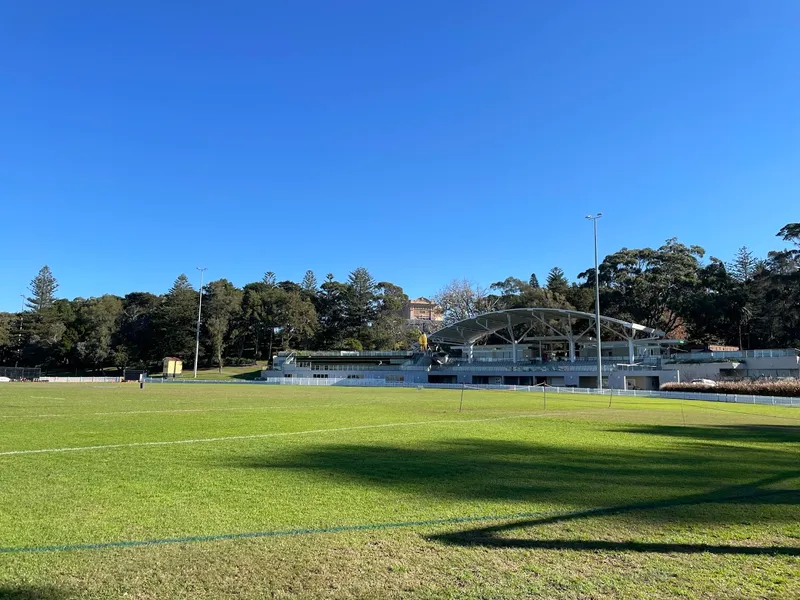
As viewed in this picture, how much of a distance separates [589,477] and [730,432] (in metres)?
9.86

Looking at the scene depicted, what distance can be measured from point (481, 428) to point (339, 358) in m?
76.7

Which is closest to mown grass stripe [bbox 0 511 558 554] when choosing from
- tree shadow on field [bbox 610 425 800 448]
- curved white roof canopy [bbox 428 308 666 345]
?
tree shadow on field [bbox 610 425 800 448]

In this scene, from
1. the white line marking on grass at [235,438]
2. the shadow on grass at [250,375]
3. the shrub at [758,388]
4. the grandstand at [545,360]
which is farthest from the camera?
the shadow on grass at [250,375]

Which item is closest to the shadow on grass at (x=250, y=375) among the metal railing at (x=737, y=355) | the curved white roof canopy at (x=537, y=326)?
the curved white roof canopy at (x=537, y=326)

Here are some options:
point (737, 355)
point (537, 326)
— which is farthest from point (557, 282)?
point (737, 355)

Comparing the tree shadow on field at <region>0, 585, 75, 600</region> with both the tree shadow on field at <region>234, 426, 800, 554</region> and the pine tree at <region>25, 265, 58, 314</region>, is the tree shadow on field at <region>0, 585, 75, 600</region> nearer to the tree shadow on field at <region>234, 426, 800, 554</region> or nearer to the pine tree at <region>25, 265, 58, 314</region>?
the tree shadow on field at <region>234, 426, 800, 554</region>

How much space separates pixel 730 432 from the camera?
15.6 meters

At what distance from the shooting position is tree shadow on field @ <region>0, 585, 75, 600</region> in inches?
152

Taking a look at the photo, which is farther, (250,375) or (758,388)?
(250,375)

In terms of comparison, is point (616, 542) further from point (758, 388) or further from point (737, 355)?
point (737, 355)

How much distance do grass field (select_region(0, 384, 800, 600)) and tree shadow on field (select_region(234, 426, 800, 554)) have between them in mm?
42

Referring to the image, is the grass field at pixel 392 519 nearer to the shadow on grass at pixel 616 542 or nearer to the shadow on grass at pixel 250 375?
the shadow on grass at pixel 616 542

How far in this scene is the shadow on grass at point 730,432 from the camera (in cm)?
1401

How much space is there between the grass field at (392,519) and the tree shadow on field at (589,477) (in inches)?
1.7
